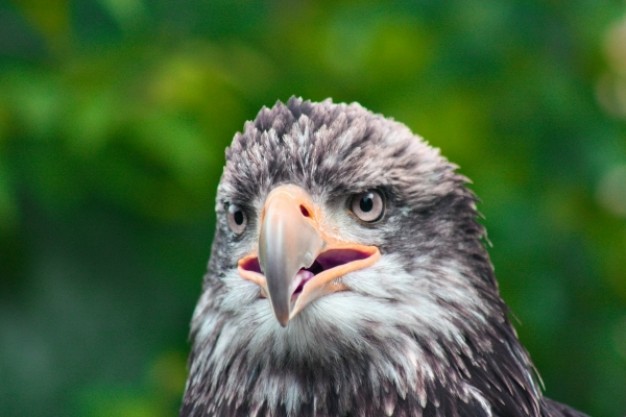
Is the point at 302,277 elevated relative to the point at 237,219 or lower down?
lower down

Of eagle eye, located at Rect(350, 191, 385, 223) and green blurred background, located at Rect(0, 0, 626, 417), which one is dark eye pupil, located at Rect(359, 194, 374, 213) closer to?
eagle eye, located at Rect(350, 191, 385, 223)

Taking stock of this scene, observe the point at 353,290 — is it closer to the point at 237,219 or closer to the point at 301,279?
the point at 301,279

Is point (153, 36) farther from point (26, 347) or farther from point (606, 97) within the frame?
point (606, 97)

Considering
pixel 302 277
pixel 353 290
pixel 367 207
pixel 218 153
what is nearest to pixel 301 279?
pixel 302 277

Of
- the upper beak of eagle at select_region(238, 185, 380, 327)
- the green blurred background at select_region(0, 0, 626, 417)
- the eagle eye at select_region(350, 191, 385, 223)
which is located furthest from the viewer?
the green blurred background at select_region(0, 0, 626, 417)

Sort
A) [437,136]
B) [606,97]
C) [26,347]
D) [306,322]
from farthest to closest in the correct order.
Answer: [606,97]
[437,136]
[26,347]
[306,322]

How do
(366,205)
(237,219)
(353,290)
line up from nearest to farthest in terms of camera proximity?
(353,290)
(366,205)
(237,219)

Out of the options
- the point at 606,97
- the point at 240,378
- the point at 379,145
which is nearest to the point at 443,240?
the point at 379,145

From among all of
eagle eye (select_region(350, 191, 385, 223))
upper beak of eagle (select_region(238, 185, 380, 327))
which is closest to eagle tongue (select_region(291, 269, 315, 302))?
upper beak of eagle (select_region(238, 185, 380, 327))

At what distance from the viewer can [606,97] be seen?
19.7ft

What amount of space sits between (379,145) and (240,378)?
751 millimetres

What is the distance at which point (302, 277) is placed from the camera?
123 inches

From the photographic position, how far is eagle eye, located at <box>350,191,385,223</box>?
10.9ft

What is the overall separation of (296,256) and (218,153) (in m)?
2.24
